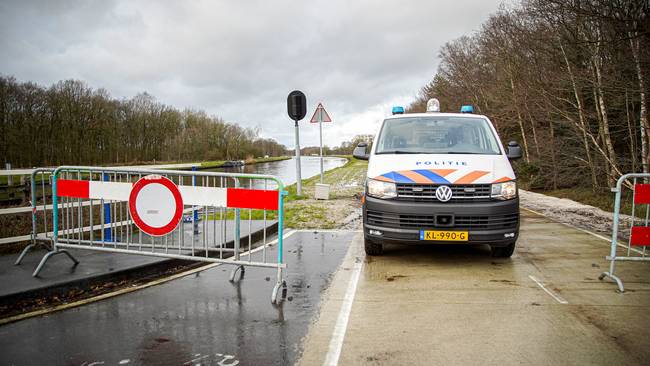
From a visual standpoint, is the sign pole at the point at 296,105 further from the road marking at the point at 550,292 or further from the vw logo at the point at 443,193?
the road marking at the point at 550,292

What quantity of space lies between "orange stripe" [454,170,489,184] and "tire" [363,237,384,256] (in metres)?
1.56

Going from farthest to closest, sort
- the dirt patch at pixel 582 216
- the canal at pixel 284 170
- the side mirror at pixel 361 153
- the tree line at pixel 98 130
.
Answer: the tree line at pixel 98 130
the canal at pixel 284 170
the dirt patch at pixel 582 216
the side mirror at pixel 361 153

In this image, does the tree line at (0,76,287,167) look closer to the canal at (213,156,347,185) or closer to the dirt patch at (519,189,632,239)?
the canal at (213,156,347,185)

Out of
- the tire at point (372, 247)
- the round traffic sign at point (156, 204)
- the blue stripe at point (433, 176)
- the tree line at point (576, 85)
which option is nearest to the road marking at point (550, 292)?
the blue stripe at point (433, 176)

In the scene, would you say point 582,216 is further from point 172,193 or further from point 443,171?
point 172,193

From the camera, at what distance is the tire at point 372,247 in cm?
599

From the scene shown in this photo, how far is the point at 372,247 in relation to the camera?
6031 mm

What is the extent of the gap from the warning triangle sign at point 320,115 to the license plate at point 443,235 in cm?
1027

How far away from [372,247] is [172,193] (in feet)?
9.65

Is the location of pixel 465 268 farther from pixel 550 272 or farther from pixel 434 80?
pixel 434 80

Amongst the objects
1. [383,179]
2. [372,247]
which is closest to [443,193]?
[383,179]

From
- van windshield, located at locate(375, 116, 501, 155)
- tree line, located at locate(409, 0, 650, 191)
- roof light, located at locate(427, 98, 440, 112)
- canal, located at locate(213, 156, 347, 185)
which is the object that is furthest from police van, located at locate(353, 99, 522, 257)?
canal, located at locate(213, 156, 347, 185)

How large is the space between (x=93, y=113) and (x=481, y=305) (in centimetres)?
5728

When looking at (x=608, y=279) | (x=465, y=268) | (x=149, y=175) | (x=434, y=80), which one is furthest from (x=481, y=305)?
(x=434, y=80)
